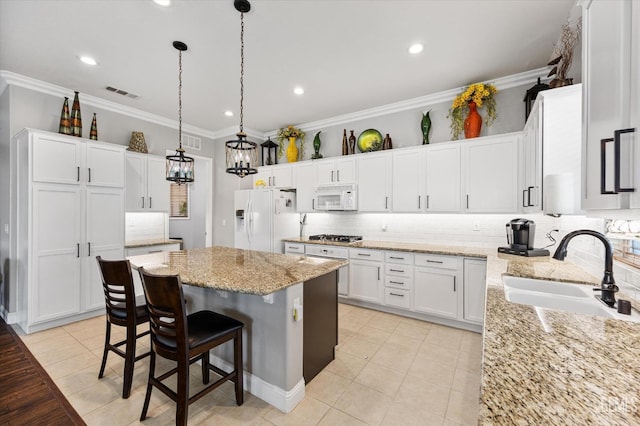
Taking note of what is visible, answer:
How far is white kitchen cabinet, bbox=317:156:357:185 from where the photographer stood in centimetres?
433

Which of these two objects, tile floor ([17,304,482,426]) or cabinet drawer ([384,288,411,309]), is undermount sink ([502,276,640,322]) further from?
cabinet drawer ([384,288,411,309])

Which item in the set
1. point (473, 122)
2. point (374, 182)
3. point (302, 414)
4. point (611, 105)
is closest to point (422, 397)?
point (302, 414)

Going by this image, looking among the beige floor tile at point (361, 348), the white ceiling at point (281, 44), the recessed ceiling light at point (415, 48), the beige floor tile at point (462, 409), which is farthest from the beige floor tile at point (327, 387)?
the recessed ceiling light at point (415, 48)

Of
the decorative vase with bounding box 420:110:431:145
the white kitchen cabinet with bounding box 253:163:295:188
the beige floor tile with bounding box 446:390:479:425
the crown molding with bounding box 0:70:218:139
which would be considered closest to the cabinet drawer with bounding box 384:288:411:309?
the beige floor tile with bounding box 446:390:479:425

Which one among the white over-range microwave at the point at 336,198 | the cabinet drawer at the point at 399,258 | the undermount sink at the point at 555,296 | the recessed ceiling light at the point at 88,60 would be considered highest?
the recessed ceiling light at the point at 88,60

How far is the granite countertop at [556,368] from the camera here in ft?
1.98

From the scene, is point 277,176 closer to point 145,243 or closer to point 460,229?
point 145,243

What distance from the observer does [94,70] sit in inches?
126

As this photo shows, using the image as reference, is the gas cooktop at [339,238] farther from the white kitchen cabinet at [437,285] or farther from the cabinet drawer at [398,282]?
the white kitchen cabinet at [437,285]

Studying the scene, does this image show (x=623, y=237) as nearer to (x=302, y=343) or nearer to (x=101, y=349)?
(x=302, y=343)

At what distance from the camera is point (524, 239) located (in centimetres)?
272

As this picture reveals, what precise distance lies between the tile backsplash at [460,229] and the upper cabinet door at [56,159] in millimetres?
3394

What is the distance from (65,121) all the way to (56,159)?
1.95 ft

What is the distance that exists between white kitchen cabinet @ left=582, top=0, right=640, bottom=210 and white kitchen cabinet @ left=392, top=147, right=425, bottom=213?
2.61 meters
